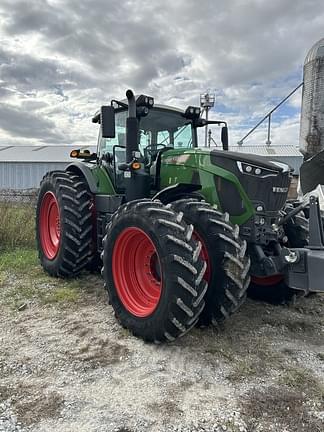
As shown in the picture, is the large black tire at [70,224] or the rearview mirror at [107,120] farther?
the large black tire at [70,224]

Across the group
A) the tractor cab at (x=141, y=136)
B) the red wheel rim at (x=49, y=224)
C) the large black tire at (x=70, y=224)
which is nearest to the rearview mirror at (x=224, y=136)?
the tractor cab at (x=141, y=136)

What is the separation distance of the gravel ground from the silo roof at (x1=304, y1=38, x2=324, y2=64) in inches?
177

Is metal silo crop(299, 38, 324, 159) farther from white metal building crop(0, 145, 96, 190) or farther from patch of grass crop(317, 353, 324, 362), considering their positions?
white metal building crop(0, 145, 96, 190)

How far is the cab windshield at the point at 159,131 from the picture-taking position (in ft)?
16.0

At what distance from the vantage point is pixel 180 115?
5.24 m

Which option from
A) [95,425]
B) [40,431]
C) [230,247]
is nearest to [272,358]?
[230,247]

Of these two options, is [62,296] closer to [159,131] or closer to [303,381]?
[159,131]

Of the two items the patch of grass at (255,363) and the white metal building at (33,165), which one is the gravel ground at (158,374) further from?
the white metal building at (33,165)

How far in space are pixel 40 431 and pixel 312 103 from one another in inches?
244

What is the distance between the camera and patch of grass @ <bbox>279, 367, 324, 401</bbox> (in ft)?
8.81

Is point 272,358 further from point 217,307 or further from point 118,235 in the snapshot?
point 118,235

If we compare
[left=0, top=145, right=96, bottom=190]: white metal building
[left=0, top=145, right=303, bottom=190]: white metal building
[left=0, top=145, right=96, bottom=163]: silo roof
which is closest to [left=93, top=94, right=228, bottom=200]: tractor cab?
[left=0, top=145, right=303, bottom=190]: white metal building

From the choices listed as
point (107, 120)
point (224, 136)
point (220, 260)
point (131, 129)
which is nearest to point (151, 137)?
point (131, 129)

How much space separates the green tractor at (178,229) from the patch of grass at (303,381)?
650mm
